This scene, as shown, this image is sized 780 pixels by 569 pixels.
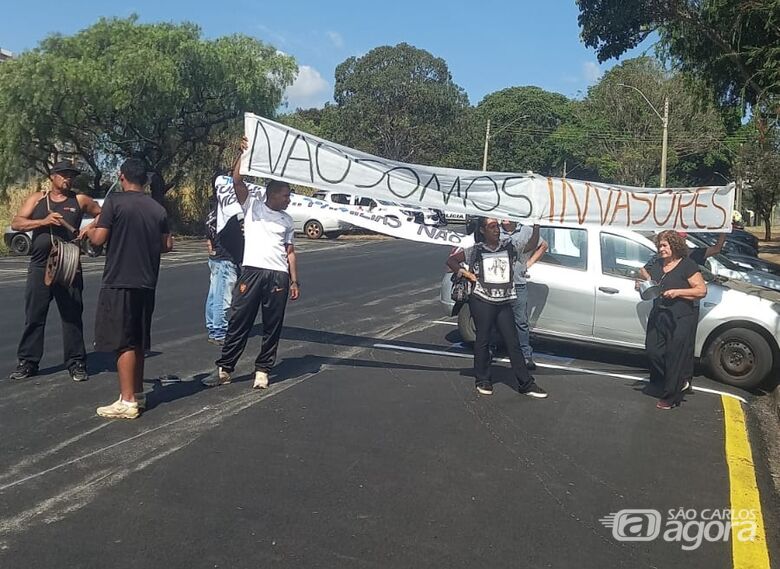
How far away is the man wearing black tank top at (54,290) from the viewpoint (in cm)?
700

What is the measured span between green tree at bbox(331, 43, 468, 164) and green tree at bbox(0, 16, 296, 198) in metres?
28.6

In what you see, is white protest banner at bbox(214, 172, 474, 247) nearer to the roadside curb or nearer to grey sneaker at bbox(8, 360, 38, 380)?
grey sneaker at bbox(8, 360, 38, 380)

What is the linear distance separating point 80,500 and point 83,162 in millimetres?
28691

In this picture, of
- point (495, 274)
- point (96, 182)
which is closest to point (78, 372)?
point (495, 274)

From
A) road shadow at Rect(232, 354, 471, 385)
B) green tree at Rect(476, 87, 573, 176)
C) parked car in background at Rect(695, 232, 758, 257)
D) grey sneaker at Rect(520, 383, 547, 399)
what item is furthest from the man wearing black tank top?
green tree at Rect(476, 87, 573, 176)

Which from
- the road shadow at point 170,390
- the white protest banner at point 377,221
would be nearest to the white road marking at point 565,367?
the white protest banner at point 377,221

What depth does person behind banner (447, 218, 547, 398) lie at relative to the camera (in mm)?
7227

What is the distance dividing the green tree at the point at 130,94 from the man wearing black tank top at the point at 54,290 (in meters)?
17.8

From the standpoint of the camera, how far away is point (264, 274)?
6918 mm

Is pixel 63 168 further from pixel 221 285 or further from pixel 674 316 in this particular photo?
pixel 674 316

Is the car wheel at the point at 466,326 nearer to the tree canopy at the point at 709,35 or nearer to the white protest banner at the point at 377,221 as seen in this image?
the white protest banner at the point at 377,221

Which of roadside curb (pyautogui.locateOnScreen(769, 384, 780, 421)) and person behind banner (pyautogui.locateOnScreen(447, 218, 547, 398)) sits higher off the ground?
person behind banner (pyautogui.locateOnScreen(447, 218, 547, 398))

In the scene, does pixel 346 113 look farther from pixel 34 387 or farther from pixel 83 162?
pixel 34 387

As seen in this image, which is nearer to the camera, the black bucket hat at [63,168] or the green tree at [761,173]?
the black bucket hat at [63,168]
